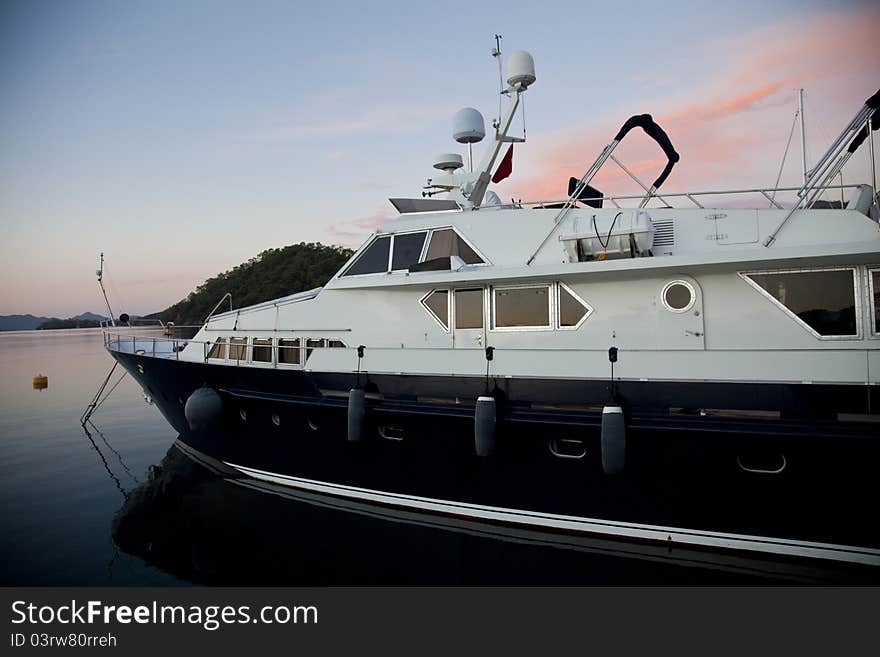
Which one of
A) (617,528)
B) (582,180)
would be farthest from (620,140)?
(617,528)

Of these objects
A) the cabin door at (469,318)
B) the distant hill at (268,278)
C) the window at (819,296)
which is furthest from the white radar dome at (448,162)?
the distant hill at (268,278)

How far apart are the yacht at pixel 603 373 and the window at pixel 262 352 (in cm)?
16

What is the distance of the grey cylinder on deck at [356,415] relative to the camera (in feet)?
22.2

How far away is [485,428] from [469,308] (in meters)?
1.85

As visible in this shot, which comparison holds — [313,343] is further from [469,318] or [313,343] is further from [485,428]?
[485,428]

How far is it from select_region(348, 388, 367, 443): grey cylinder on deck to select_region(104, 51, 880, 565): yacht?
0.09ft

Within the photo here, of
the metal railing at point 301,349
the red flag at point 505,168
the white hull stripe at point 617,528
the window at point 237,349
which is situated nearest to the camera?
the white hull stripe at point 617,528

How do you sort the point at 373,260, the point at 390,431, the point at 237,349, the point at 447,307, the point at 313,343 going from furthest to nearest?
the point at 237,349
the point at 313,343
the point at 373,260
the point at 447,307
the point at 390,431

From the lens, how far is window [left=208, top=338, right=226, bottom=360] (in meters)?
→ 9.50

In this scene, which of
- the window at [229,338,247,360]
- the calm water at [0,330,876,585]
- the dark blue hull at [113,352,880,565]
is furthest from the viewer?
the window at [229,338,247,360]

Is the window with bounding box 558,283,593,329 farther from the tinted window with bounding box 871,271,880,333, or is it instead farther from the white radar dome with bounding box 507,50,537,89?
the white radar dome with bounding box 507,50,537,89

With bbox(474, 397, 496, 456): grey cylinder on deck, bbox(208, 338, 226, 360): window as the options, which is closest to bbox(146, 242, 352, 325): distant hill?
bbox(208, 338, 226, 360): window

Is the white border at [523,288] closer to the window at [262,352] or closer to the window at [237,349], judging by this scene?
the window at [262,352]

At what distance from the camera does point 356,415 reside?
6.80 meters
